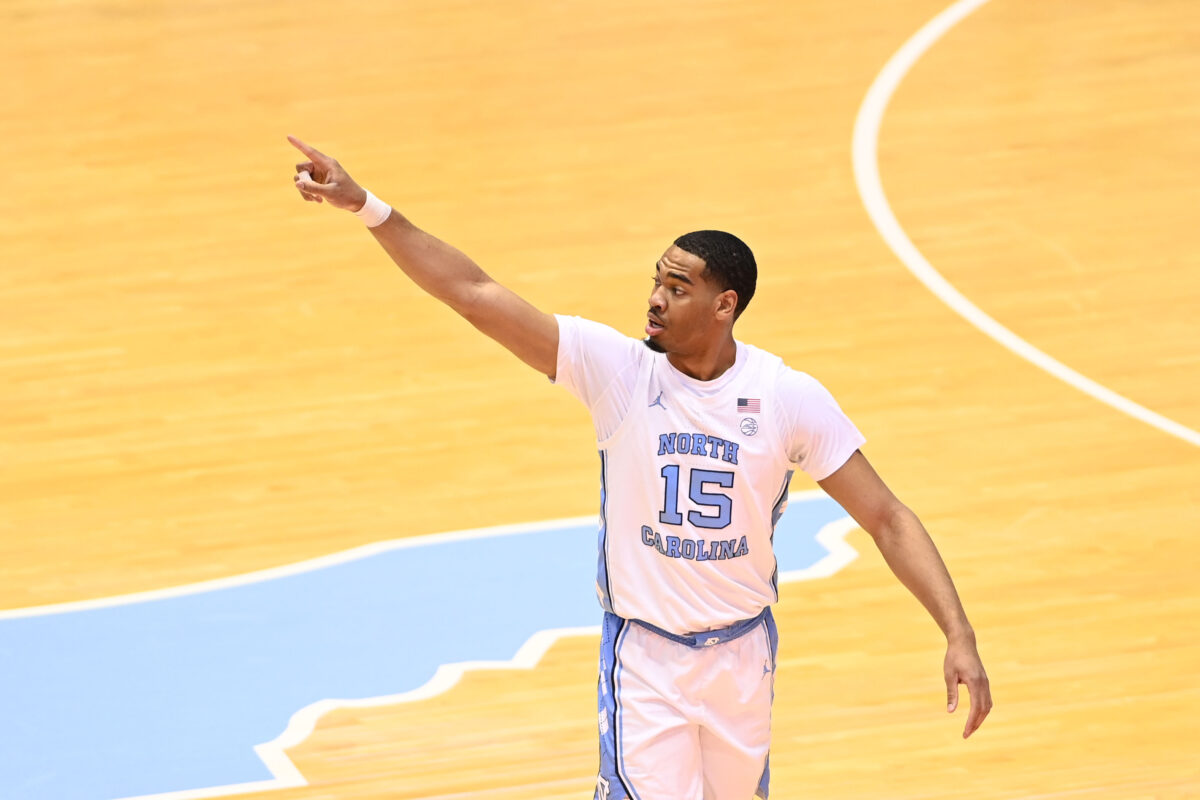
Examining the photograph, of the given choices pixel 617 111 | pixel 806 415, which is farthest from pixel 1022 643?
pixel 617 111

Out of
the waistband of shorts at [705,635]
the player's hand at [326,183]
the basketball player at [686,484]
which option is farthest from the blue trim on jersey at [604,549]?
the player's hand at [326,183]

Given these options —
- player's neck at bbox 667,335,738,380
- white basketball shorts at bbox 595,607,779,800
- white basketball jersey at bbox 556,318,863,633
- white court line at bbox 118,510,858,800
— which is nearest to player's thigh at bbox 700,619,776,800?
white basketball shorts at bbox 595,607,779,800

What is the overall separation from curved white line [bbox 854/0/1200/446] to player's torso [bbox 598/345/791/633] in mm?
5477

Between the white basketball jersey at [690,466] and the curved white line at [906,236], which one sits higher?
the white basketball jersey at [690,466]

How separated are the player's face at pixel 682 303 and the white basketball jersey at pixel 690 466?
13cm

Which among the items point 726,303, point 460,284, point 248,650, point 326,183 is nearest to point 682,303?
point 726,303

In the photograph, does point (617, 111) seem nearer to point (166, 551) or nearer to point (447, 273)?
point (166, 551)

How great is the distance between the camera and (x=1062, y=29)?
51.9 ft

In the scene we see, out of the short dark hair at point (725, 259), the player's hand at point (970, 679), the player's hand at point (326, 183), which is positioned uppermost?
the player's hand at point (326, 183)

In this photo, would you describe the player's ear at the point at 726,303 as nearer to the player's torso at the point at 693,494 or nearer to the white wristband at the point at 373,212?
the player's torso at the point at 693,494

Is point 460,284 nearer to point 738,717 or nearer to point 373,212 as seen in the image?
point 373,212

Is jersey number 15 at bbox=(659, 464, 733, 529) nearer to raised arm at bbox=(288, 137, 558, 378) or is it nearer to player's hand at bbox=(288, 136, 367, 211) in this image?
raised arm at bbox=(288, 137, 558, 378)

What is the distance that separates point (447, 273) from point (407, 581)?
396cm

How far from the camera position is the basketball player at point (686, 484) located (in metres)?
5.76
